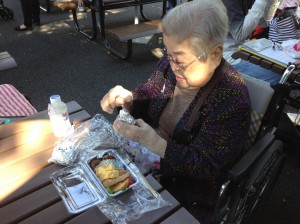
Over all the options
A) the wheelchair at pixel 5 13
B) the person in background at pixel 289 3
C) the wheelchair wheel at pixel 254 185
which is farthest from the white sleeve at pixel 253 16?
the wheelchair at pixel 5 13

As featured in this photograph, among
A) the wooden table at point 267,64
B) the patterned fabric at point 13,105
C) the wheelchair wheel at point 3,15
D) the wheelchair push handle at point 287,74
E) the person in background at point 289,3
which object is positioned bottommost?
the wheelchair wheel at point 3,15

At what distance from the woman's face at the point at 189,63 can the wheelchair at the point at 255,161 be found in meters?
0.28

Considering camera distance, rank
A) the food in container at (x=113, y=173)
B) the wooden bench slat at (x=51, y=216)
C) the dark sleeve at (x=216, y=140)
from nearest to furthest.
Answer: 1. the wooden bench slat at (x=51, y=216)
2. the food in container at (x=113, y=173)
3. the dark sleeve at (x=216, y=140)

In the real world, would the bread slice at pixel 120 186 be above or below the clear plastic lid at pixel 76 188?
above

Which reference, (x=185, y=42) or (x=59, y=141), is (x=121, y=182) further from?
(x=185, y=42)

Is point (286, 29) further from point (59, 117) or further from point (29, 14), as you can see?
point (29, 14)

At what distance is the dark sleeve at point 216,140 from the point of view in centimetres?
116

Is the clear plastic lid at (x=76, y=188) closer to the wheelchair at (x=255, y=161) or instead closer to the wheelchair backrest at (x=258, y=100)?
the wheelchair at (x=255, y=161)

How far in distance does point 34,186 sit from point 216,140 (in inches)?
27.9

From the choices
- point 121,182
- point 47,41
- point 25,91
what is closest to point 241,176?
point 121,182

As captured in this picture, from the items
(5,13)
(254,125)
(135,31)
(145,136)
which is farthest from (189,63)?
(5,13)

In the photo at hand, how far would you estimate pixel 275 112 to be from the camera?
1.45 metres

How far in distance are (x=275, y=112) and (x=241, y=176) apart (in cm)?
54

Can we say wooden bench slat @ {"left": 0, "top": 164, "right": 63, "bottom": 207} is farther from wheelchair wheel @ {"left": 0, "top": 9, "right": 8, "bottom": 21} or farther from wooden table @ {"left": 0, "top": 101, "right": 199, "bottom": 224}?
wheelchair wheel @ {"left": 0, "top": 9, "right": 8, "bottom": 21}
